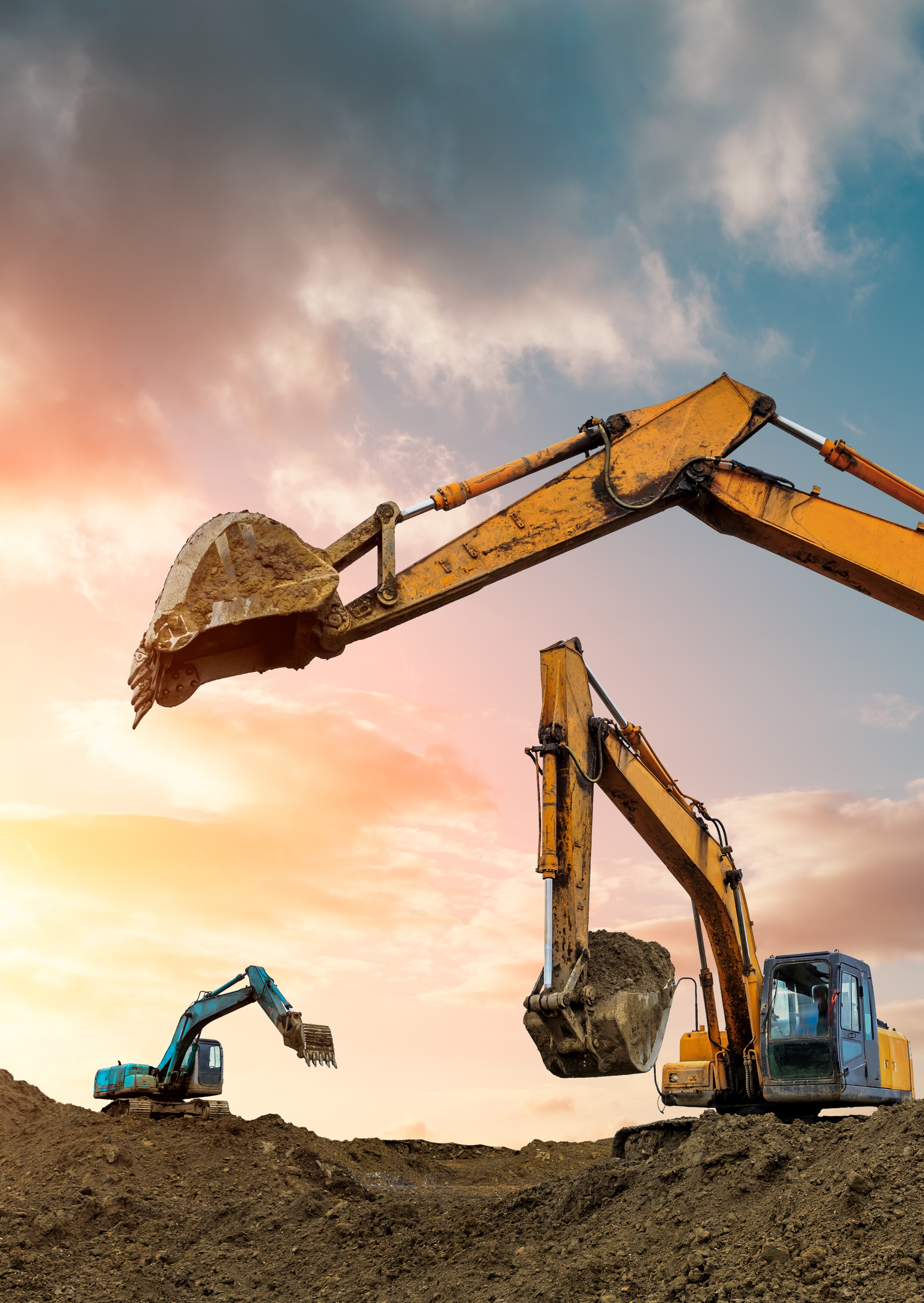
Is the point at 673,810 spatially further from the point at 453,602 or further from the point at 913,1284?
the point at 913,1284

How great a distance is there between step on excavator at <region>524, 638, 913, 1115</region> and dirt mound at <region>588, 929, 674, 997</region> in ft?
0.08

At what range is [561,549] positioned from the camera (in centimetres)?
876

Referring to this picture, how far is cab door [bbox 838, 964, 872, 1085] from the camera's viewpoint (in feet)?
31.8

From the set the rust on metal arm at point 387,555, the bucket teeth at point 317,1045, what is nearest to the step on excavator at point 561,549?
the rust on metal arm at point 387,555

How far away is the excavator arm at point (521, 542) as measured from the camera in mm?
7465

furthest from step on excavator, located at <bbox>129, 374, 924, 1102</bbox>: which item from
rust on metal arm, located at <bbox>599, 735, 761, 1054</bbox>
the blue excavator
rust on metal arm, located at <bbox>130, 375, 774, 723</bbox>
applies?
the blue excavator

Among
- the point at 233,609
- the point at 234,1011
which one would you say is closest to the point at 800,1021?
the point at 233,609

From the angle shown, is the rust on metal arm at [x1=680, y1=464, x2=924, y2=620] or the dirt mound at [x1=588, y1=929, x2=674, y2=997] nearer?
the dirt mound at [x1=588, y1=929, x2=674, y2=997]

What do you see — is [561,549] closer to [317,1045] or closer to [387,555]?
[387,555]

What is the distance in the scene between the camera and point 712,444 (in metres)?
9.03

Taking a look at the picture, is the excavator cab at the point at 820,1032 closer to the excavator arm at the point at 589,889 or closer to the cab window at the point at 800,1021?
the cab window at the point at 800,1021

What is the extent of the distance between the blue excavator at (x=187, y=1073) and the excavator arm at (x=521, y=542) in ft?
31.8

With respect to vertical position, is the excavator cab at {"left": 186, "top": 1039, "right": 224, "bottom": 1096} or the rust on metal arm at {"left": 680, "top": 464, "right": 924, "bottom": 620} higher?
the rust on metal arm at {"left": 680, "top": 464, "right": 924, "bottom": 620}

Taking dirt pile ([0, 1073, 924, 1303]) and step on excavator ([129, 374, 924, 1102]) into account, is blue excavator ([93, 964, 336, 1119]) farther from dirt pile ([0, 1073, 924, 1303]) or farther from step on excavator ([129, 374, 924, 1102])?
step on excavator ([129, 374, 924, 1102])
